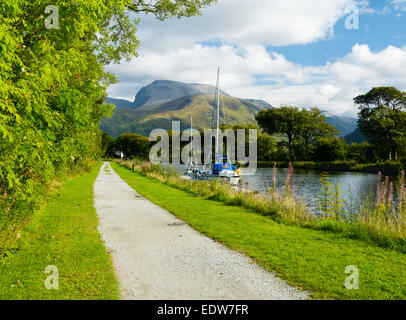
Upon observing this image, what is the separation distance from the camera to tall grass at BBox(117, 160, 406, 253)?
806cm

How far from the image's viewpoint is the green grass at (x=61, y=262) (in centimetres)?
479

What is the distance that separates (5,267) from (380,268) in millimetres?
7415

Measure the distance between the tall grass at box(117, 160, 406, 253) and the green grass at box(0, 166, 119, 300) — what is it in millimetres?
6559

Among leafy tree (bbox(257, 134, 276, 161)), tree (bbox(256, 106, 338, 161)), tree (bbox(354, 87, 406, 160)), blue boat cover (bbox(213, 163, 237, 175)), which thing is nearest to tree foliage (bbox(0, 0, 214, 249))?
blue boat cover (bbox(213, 163, 237, 175))

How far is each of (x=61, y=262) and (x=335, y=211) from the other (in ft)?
28.6

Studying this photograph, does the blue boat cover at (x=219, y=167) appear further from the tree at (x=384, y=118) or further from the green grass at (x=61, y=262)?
the tree at (x=384, y=118)

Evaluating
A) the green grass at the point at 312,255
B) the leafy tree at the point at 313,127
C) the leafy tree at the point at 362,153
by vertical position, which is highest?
the leafy tree at the point at 313,127

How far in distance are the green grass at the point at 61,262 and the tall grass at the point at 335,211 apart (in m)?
6.56

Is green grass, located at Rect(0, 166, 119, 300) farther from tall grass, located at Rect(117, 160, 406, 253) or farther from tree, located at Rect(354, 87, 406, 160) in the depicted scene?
tree, located at Rect(354, 87, 406, 160)

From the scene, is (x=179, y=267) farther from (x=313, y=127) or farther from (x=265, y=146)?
(x=265, y=146)

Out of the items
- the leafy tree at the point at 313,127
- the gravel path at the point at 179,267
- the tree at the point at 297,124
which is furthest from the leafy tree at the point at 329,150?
the gravel path at the point at 179,267

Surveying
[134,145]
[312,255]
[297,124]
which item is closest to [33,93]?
[312,255]

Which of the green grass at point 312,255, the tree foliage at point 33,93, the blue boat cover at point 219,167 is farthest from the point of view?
the blue boat cover at point 219,167
